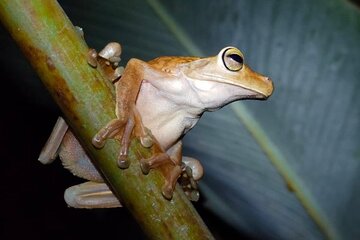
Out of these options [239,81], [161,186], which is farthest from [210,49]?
[161,186]

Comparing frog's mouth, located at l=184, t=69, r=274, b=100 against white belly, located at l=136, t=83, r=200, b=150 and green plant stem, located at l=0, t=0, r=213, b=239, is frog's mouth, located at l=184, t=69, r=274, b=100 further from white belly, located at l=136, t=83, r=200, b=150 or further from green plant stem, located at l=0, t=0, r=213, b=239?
green plant stem, located at l=0, t=0, r=213, b=239

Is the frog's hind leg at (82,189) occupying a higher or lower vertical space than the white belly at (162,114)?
lower

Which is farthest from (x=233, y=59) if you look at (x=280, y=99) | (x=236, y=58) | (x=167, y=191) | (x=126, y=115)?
(x=167, y=191)

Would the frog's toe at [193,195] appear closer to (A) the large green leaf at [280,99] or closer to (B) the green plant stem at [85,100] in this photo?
(A) the large green leaf at [280,99]

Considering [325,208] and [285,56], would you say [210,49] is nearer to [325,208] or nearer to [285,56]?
[285,56]

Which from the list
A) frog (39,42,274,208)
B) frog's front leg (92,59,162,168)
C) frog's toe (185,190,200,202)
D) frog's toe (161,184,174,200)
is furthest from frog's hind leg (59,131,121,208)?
frog's toe (161,184,174,200)

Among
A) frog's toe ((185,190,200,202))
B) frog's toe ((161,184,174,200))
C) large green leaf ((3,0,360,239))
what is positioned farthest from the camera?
frog's toe ((185,190,200,202))

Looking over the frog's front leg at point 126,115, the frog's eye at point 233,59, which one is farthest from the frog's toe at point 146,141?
the frog's eye at point 233,59
